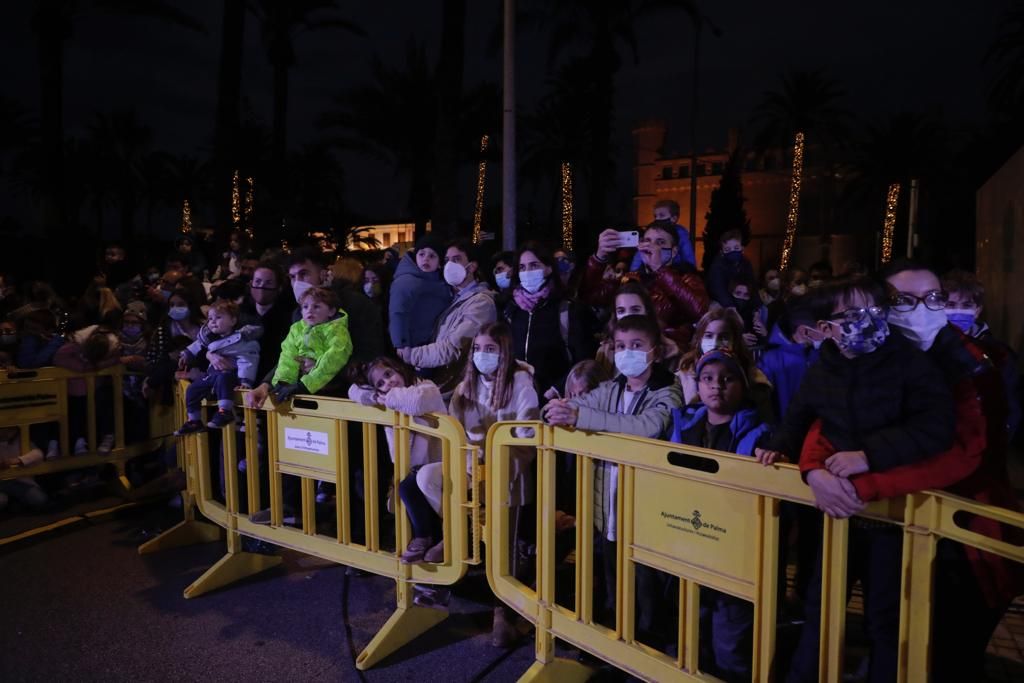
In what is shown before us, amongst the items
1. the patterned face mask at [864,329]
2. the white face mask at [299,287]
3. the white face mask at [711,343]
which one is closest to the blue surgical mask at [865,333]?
the patterned face mask at [864,329]

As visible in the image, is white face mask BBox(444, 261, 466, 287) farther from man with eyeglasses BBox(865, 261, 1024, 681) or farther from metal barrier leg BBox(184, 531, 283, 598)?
man with eyeglasses BBox(865, 261, 1024, 681)

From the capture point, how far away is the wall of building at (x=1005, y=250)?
10.0m

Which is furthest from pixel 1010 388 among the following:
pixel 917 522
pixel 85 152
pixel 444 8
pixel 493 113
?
pixel 85 152

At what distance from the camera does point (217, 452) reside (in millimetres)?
5953

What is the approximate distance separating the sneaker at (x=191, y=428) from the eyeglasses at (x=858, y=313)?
14.9ft

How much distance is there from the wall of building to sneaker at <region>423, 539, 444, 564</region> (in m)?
8.92

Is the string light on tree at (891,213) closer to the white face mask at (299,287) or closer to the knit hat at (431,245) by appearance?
the knit hat at (431,245)

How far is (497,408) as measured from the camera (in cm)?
443

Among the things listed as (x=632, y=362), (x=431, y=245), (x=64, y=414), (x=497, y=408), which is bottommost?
(x=64, y=414)

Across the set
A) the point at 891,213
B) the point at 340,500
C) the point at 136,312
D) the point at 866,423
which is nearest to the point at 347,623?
the point at 340,500

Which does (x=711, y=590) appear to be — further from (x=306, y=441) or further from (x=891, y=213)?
(x=891, y=213)

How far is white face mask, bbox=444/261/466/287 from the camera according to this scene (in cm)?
570

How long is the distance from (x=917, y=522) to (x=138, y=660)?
13.2 feet

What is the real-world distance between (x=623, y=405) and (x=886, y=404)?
163 centimetres
